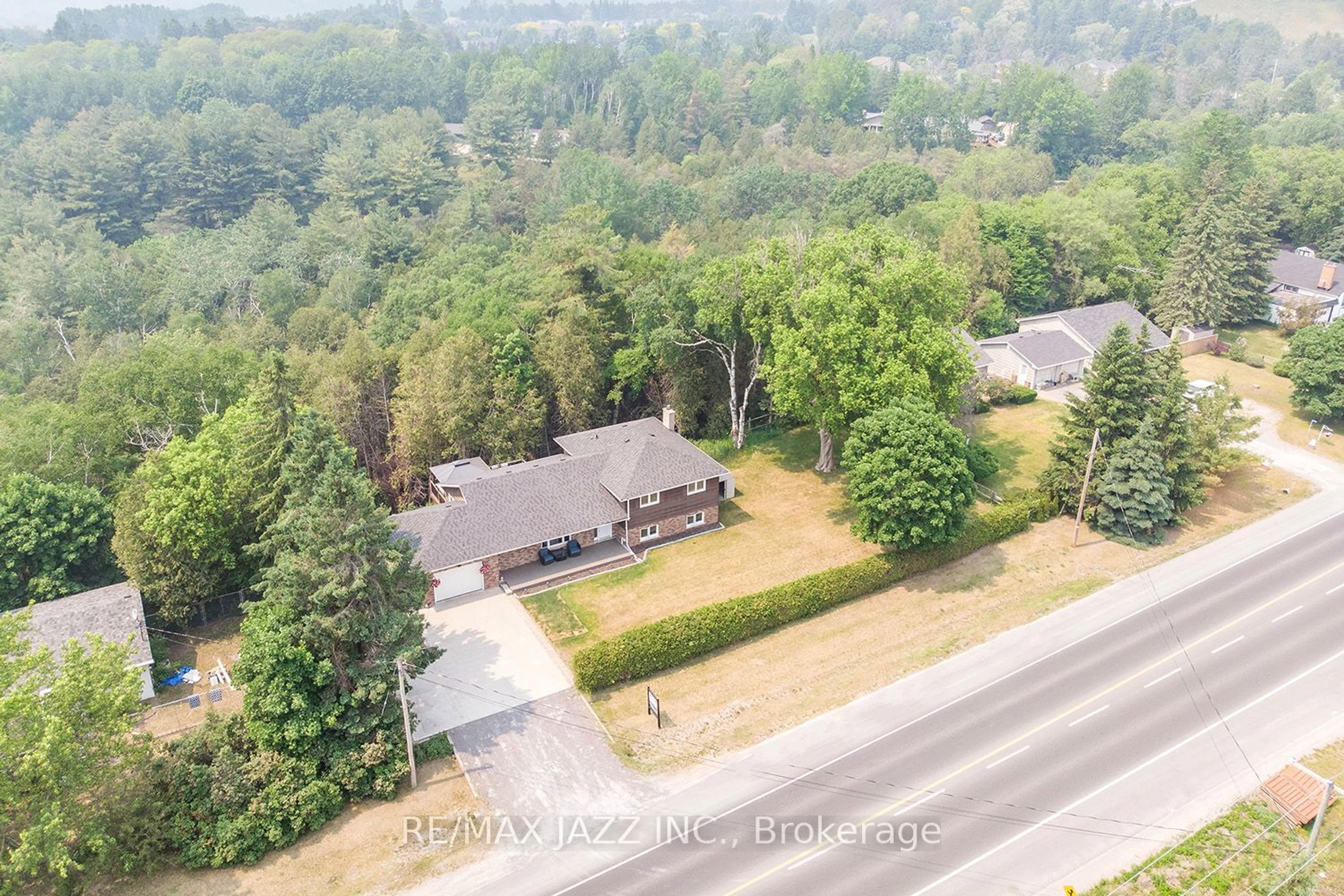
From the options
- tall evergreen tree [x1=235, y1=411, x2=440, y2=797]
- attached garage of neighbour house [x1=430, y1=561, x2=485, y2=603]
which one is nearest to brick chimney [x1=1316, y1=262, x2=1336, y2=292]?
attached garage of neighbour house [x1=430, y1=561, x2=485, y2=603]

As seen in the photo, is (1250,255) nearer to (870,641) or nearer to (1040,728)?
(870,641)

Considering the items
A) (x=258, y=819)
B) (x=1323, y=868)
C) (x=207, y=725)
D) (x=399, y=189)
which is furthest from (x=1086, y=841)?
(x=399, y=189)

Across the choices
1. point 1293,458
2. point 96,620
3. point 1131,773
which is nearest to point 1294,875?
point 1131,773

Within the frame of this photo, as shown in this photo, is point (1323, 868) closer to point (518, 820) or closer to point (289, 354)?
point (518, 820)

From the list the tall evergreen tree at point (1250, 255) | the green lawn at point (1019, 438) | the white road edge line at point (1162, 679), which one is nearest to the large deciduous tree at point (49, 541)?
the white road edge line at point (1162, 679)

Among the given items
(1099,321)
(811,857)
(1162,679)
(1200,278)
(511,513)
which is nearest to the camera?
(811,857)

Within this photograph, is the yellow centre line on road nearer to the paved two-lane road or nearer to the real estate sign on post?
the paved two-lane road
